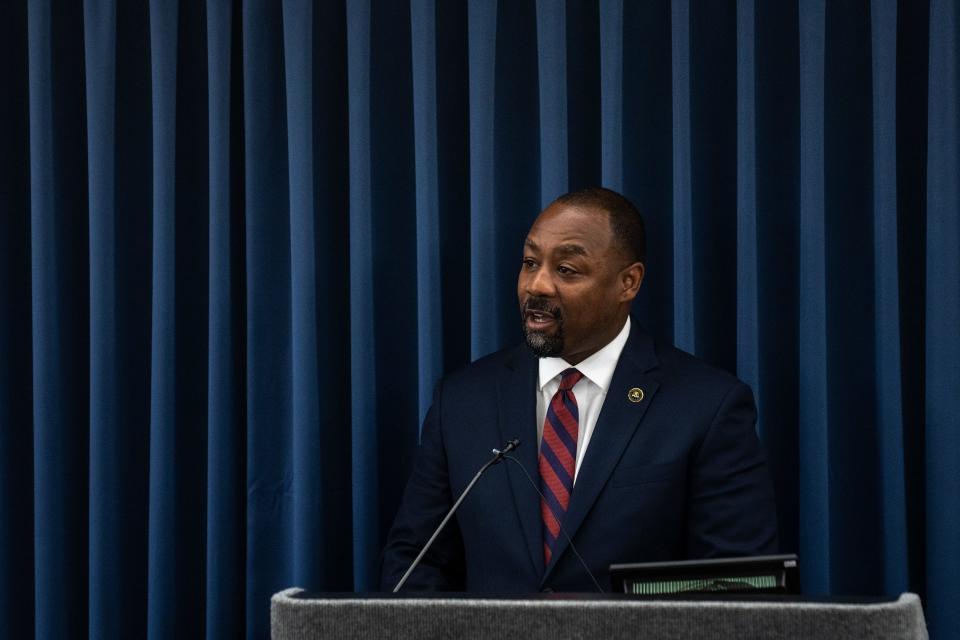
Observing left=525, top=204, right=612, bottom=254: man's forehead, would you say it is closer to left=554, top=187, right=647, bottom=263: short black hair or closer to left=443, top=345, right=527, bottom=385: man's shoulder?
left=554, top=187, right=647, bottom=263: short black hair

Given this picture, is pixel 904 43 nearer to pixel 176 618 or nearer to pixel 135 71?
pixel 135 71

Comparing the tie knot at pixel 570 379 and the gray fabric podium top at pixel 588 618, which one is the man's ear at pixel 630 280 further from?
the gray fabric podium top at pixel 588 618

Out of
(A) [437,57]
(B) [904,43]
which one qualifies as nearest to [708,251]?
(B) [904,43]

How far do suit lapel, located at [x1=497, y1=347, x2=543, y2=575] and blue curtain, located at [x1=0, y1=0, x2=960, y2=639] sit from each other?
243 millimetres

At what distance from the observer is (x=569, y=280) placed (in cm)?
194

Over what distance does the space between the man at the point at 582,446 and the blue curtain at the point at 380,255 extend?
245 millimetres

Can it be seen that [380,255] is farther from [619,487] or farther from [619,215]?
[619,487]

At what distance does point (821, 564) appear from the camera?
2111 mm

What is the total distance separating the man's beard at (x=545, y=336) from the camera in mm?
1928

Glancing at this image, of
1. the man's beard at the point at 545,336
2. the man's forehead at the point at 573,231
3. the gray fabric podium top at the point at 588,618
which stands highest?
the man's forehead at the point at 573,231

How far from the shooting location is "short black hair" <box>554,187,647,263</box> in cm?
197

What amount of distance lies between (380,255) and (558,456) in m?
0.67

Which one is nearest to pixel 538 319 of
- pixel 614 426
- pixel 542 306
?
pixel 542 306

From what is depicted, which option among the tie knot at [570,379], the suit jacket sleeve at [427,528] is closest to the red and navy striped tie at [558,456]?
the tie knot at [570,379]
